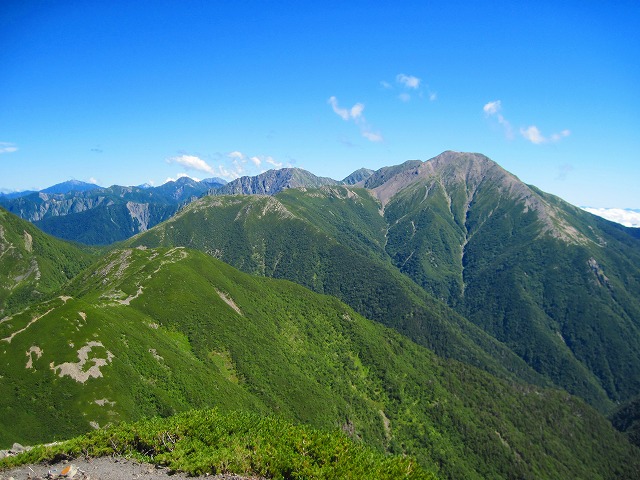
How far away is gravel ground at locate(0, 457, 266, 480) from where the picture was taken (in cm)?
3746

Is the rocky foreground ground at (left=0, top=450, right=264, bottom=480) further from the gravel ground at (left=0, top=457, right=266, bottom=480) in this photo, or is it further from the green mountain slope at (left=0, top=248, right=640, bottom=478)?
the green mountain slope at (left=0, top=248, right=640, bottom=478)

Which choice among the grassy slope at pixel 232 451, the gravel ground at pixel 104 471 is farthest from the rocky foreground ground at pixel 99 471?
the grassy slope at pixel 232 451

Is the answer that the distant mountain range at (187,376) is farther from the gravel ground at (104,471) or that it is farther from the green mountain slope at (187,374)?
the gravel ground at (104,471)

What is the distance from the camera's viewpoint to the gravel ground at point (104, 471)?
37463 mm

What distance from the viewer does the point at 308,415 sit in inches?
5787

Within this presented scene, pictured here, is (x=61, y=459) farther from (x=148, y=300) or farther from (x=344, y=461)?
(x=148, y=300)

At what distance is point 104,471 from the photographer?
135ft

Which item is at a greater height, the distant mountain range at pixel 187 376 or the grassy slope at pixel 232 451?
the grassy slope at pixel 232 451

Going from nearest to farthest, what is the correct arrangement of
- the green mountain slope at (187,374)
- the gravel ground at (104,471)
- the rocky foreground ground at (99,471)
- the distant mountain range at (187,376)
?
the rocky foreground ground at (99,471), the gravel ground at (104,471), the distant mountain range at (187,376), the green mountain slope at (187,374)

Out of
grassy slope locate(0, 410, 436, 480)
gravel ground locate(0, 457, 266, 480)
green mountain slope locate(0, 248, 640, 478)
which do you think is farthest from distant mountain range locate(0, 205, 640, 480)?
gravel ground locate(0, 457, 266, 480)

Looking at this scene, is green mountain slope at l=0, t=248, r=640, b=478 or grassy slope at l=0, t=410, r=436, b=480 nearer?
grassy slope at l=0, t=410, r=436, b=480

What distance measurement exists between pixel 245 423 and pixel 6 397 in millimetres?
59879

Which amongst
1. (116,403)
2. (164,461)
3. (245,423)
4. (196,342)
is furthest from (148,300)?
(164,461)

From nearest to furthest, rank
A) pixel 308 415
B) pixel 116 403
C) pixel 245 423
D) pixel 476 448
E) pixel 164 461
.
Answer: pixel 164 461 → pixel 245 423 → pixel 116 403 → pixel 308 415 → pixel 476 448
